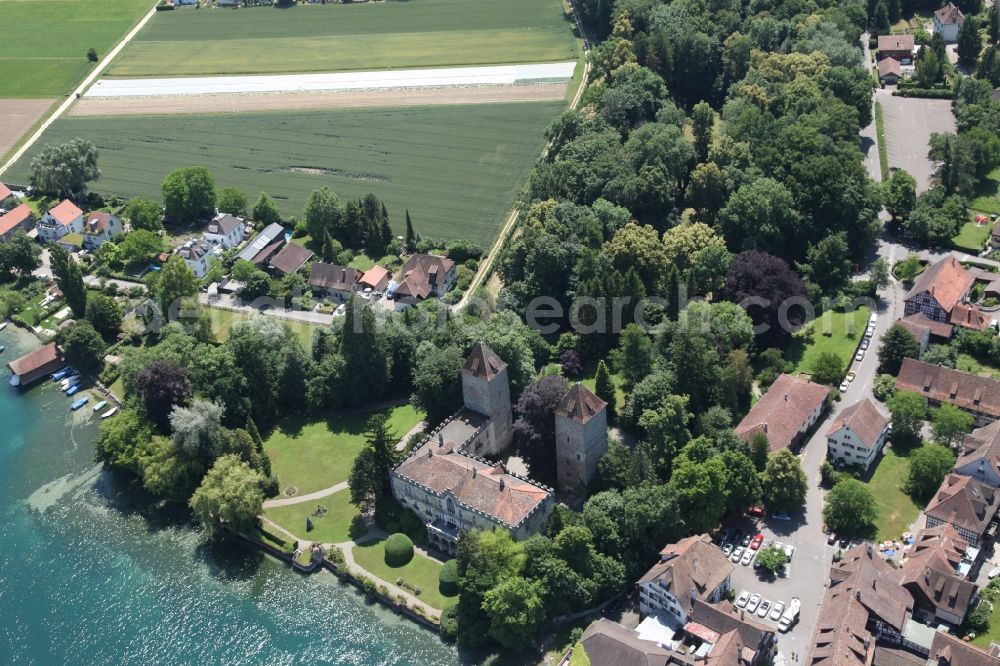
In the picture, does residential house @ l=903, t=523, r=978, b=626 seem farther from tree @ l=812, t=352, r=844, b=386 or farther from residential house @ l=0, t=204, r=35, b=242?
residential house @ l=0, t=204, r=35, b=242

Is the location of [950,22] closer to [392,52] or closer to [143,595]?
[392,52]

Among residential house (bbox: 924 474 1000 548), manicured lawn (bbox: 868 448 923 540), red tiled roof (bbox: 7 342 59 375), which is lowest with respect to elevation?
manicured lawn (bbox: 868 448 923 540)

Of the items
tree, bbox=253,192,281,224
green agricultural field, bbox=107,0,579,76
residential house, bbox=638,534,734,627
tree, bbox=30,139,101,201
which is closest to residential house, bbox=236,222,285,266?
tree, bbox=253,192,281,224

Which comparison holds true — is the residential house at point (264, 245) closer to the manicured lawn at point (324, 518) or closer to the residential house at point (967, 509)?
the manicured lawn at point (324, 518)

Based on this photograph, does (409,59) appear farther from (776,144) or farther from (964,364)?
(964,364)

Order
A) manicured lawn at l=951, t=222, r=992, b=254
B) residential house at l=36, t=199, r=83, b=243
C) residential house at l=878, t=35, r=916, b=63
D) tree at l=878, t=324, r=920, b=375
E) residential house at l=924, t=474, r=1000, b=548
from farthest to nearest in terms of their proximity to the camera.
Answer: residential house at l=878, t=35, r=916, b=63 < residential house at l=36, t=199, r=83, b=243 < manicured lawn at l=951, t=222, r=992, b=254 < tree at l=878, t=324, r=920, b=375 < residential house at l=924, t=474, r=1000, b=548

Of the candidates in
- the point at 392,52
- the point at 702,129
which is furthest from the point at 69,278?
the point at 392,52
